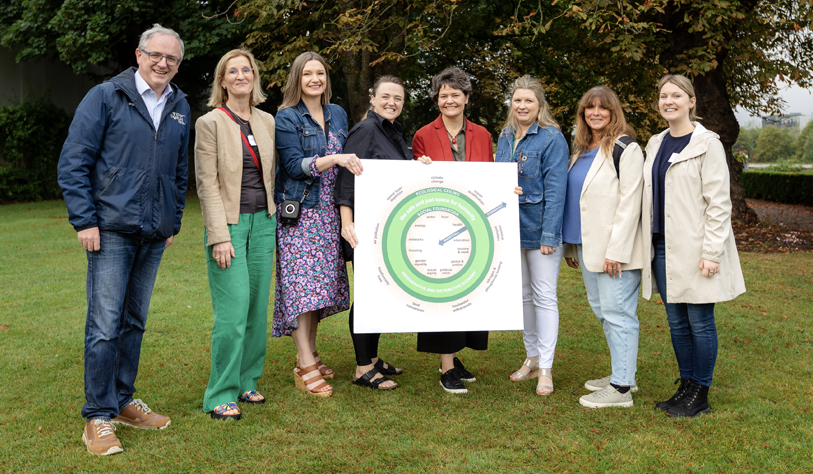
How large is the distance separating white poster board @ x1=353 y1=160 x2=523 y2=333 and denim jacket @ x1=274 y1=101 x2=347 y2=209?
0.39 meters

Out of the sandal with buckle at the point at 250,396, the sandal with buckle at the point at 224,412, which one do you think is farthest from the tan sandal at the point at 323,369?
Result: the sandal with buckle at the point at 224,412

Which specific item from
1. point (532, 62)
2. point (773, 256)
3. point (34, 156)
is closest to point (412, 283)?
point (773, 256)

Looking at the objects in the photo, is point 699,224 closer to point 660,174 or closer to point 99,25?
point 660,174

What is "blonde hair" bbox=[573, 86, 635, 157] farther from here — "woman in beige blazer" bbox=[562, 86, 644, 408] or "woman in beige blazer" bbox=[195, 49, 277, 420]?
"woman in beige blazer" bbox=[195, 49, 277, 420]

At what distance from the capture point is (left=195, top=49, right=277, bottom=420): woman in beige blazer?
12.9 ft

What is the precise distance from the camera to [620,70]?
14.2 meters

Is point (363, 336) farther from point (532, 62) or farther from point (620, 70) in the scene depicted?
point (532, 62)

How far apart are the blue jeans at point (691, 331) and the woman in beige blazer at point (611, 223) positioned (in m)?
0.13

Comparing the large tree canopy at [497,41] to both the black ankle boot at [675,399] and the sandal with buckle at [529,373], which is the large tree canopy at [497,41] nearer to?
the sandal with buckle at [529,373]

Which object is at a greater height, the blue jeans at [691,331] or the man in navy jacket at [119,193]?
the man in navy jacket at [119,193]

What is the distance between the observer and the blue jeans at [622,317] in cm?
425

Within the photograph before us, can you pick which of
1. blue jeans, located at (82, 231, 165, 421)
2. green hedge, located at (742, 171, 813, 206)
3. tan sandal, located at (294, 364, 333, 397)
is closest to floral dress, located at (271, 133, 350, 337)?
tan sandal, located at (294, 364, 333, 397)

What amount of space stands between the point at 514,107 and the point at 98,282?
3.02m

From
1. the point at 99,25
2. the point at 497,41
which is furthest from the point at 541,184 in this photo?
the point at 99,25
